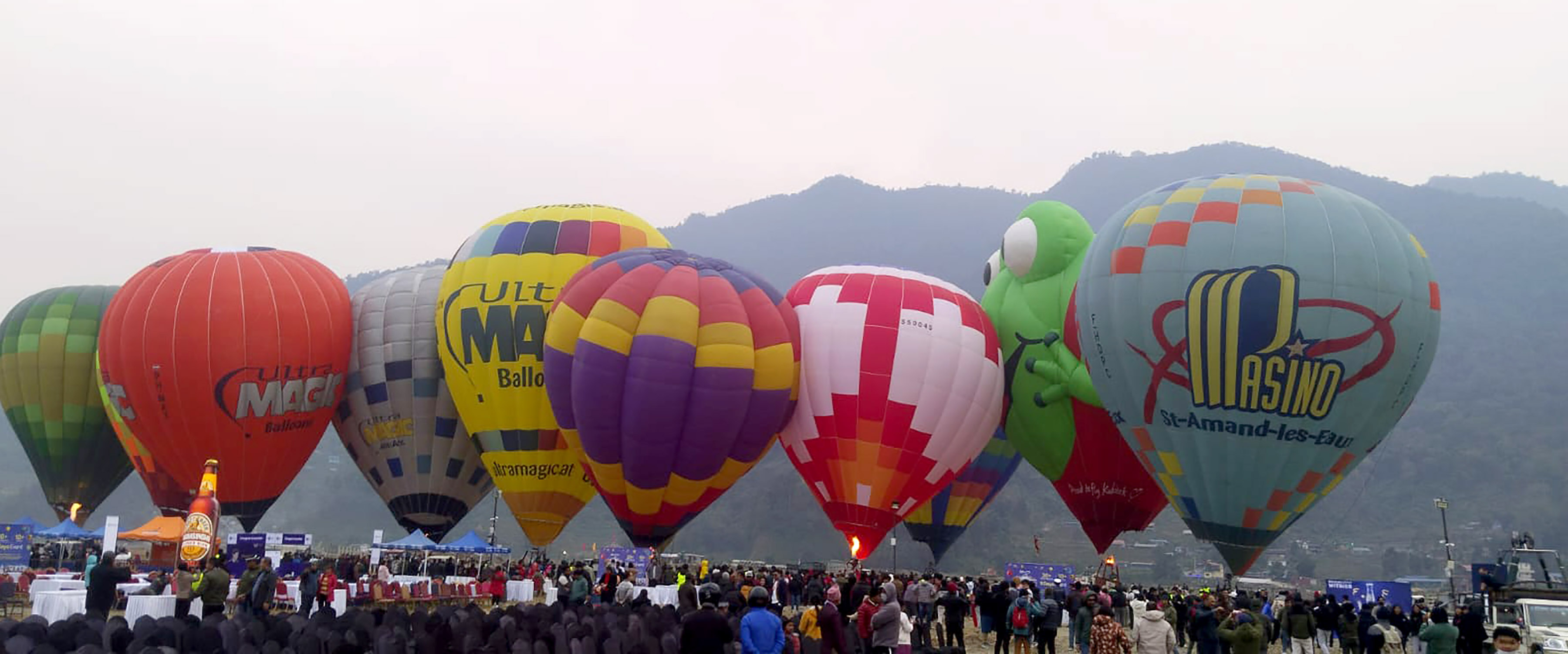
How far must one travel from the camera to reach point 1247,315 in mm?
19531

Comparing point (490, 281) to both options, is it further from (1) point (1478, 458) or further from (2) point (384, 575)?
(1) point (1478, 458)

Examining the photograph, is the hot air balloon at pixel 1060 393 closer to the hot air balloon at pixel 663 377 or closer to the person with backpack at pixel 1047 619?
Result: the hot air balloon at pixel 663 377

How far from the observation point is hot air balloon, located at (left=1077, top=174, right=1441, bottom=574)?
64.0 feet

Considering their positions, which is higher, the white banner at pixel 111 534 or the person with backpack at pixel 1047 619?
the white banner at pixel 111 534

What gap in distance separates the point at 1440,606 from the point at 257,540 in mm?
19698

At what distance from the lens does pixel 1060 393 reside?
2555cm

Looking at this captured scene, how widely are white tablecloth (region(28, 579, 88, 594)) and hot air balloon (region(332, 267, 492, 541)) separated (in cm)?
961

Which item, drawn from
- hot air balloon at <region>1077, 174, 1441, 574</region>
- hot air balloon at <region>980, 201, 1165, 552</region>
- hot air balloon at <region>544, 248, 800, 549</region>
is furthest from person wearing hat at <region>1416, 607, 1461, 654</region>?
hot air balloon at <region>544, 248, 800, 549</region>

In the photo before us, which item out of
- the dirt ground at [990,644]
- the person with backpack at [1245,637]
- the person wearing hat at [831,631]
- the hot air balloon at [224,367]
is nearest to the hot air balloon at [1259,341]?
the dirt ground at [990,644]

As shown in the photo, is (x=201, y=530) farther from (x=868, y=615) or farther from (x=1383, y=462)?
(x=1383, y=462)

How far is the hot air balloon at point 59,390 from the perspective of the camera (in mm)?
28734

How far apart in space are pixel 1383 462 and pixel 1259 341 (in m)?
124

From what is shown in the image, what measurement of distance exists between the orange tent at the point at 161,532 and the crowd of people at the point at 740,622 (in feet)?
9.66

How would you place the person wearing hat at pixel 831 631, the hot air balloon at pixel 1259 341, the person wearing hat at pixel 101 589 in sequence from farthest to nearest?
the hot air balloon at pixel 1259 341, the person wearing hat at pixel 101 589, the person wearing hat at pixel 831 631
